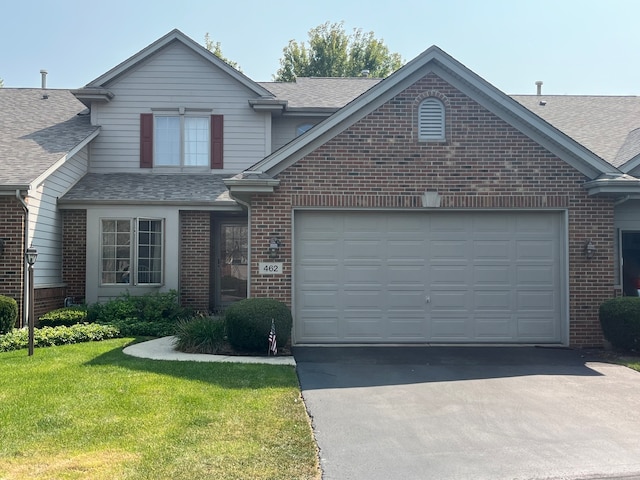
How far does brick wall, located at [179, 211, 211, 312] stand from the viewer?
14703mm

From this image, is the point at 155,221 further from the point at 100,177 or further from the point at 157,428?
the point at 157,428

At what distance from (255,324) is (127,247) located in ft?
20.5

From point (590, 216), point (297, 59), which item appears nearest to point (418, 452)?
point (590, 216)

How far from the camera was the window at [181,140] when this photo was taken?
1623 cm

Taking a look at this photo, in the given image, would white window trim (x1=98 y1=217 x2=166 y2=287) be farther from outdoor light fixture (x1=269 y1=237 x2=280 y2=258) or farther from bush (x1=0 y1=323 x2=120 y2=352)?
outdoor light fixture (x1=269 y1=237 x2=280 y2=258)

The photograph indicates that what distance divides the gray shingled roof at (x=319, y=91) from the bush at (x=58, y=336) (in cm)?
828

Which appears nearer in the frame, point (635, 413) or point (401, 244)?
point (635, 413)

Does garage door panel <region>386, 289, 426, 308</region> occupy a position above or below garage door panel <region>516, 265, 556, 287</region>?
below

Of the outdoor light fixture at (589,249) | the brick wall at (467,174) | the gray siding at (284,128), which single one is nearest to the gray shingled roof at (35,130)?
the gray siding at (284,128)

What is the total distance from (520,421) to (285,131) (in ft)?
40.3

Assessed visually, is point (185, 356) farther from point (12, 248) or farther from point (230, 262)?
point (230, 262)

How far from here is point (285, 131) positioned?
17.1 meters

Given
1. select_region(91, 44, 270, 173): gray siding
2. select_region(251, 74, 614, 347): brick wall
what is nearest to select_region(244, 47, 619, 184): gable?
select_region(251, 74, 614, 347): brick wall

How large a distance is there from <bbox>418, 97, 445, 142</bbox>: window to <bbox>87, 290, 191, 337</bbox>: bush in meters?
6.77
